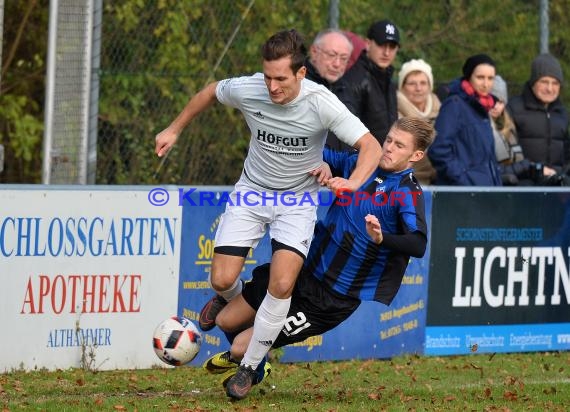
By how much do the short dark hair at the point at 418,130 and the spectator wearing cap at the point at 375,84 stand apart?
2573 millimetres

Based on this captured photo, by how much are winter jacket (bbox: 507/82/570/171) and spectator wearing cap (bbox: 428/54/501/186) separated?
603 millimetres

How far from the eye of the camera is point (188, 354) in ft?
27.6

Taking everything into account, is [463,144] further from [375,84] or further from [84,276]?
[84,276]

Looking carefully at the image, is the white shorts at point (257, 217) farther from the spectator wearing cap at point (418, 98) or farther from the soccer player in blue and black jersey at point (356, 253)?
the spectator wearing cap at point (418, 98)

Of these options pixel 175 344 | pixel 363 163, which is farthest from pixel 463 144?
pixel 175 344

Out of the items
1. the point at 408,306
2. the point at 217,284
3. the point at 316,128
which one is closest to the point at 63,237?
the point at 217,284

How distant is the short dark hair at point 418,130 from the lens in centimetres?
837

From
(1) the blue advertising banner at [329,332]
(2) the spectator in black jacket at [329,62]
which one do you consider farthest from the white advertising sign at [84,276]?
(2) the spectator in black jacket at [329,62]

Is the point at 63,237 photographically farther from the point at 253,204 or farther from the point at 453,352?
the point at 453,352

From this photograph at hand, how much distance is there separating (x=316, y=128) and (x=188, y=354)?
166cm

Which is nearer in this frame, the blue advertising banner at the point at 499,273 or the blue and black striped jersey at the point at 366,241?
the blue and black striped jersey at the point at 366,241

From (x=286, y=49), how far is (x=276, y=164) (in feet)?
2.64

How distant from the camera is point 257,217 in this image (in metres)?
8.70

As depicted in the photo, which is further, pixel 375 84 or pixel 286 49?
pixel 375 84
